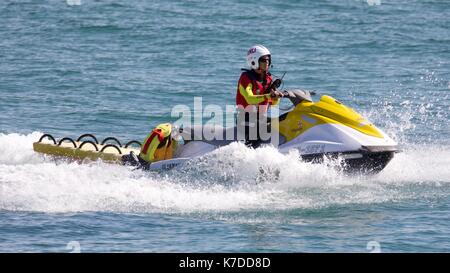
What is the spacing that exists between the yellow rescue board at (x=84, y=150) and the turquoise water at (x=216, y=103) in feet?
0.61

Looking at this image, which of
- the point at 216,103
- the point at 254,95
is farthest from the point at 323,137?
the point at 216,103

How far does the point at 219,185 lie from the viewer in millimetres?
12055

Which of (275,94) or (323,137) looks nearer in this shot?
(323,137)

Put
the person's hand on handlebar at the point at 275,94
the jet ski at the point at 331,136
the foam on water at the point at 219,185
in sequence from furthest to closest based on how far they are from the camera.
Result: 1. the person's hand on handlebar at the point at 275,94
2. the jet ski at the point at 331,136
3. the foam on water at the point at 219,185

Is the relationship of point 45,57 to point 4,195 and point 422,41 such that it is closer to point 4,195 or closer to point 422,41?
point 422,41

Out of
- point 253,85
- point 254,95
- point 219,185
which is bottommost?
point 219,185

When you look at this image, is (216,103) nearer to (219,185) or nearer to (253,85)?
(253,85)

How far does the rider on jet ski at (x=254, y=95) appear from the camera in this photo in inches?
487

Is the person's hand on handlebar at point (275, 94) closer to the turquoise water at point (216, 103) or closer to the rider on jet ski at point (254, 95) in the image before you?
the rider on jet ski at point (254, 95)

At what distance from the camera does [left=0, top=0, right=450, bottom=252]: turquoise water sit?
10.3 m

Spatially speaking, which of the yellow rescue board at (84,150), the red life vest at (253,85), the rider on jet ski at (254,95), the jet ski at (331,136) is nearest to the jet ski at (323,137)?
the jet ski at (331,136)

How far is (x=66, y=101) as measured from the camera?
19375 millimetres

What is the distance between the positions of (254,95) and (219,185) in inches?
51.6

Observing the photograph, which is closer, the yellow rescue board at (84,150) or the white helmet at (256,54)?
the white helmet at (256,54)
